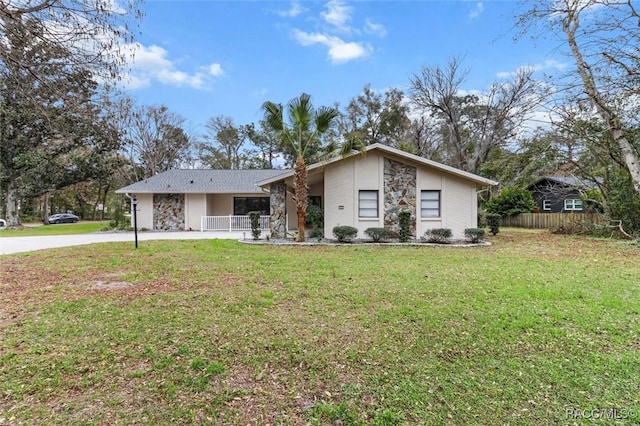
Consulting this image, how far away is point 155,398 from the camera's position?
2705 mm

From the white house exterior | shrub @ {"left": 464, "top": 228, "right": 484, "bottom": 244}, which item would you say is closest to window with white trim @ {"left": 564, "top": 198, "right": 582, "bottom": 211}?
shrub @ {"left": 464, "top": 228, "right": 484, "bottom": 244}

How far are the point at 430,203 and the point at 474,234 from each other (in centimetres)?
205

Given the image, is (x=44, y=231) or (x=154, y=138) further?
(x=154, y=138)

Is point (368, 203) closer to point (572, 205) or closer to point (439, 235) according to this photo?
point (439, 235)

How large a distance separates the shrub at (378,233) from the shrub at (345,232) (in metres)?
0.53

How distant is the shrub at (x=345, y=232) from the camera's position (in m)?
12.4

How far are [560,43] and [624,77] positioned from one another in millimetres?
2641

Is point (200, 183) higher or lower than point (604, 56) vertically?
lower

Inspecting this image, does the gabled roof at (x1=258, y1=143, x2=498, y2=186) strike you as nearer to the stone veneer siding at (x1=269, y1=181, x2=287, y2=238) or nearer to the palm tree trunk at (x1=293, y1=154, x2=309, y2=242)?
the palm tree trunk at (x1=293, y1=154, x2=309, y2=242)

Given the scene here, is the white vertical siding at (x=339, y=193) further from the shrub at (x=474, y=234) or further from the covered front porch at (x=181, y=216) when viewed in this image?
the covered front porch at (x=181, y=216)

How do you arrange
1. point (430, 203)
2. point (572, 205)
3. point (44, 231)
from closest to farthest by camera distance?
point (430, 203), point (44, 231), point (572, 205)

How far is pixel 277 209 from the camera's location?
14.1m

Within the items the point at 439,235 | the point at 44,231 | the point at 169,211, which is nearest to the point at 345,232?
the point at 439,235

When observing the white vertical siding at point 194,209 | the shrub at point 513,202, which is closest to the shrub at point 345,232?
the white vertical siding at point 194,209
